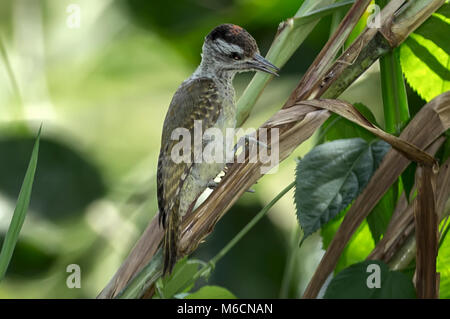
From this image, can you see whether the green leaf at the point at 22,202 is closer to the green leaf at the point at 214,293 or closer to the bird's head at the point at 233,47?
the green leaf at the point at 214,293

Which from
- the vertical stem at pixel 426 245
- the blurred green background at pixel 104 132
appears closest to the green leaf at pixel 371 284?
the vertical stem at pixel 426 245

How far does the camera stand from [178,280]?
1.90 feet

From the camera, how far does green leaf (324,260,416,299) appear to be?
0.54 metres

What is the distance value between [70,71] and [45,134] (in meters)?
0.16

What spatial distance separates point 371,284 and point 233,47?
0.42m

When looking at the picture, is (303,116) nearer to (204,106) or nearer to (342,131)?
(342,131)

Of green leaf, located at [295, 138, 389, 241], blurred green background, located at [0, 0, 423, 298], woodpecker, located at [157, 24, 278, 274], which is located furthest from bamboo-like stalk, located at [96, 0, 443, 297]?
blurred green background, located at [0, 0, 423, 298]

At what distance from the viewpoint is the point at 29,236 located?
1166 mm

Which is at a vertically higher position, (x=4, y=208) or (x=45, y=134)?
(x=45, y=134)

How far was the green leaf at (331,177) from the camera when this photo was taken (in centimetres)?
55
